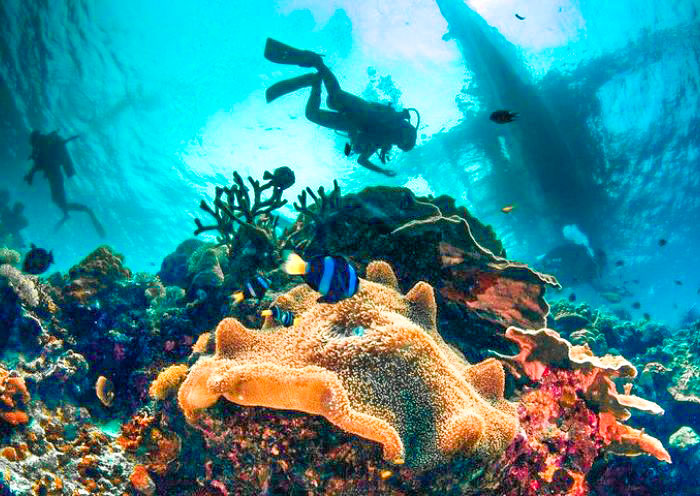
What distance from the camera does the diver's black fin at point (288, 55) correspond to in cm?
816

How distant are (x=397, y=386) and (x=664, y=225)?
33.9m

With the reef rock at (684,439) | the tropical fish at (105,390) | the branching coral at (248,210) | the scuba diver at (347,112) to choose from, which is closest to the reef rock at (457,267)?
the branching coral at (248,210)

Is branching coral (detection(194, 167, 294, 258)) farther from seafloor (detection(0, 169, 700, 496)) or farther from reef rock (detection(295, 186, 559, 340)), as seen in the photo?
reef rock (detection(295, 186, 559, 340))

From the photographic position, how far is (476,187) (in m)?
23.1

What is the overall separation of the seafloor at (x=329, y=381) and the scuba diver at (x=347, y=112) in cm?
454

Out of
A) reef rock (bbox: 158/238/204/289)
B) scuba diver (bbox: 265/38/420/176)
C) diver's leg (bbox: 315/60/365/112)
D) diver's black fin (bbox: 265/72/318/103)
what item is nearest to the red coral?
reef rock (bbox: 158/238/204/289)

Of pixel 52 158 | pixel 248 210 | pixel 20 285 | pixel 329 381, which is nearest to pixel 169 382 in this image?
pixel 329 381

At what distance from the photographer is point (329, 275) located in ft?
6.60

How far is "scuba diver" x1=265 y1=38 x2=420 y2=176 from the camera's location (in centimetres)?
848

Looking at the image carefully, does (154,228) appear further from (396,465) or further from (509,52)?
(396,465)

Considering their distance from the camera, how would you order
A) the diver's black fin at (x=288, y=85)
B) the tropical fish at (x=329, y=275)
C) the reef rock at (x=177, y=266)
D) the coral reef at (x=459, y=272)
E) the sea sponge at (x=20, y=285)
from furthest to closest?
the reef rock at (x=177, y=266)
the diver's black fin at (x=288, y=85)
the sea sponge at (x=20, y=285)
the coral reef at (x=459, y=272)
the tropical fish at (x=329, y=275)

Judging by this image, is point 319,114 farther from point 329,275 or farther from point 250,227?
point 329,275

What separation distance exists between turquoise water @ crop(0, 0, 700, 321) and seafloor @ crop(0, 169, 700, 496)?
12.6 m

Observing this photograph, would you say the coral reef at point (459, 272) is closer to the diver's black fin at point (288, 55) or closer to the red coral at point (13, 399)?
the red coral at point (13, 399)
